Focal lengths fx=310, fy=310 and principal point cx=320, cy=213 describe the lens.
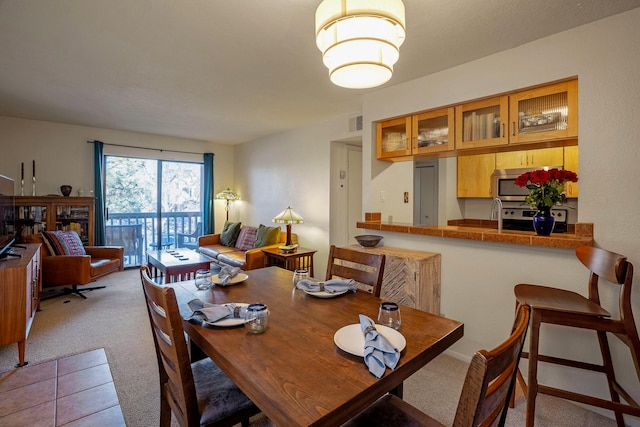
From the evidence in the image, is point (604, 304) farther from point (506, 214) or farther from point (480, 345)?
point (506, 214)

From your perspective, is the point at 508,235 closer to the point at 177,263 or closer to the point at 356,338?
the point at 356,338

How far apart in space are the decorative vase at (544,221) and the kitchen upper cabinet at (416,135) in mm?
840

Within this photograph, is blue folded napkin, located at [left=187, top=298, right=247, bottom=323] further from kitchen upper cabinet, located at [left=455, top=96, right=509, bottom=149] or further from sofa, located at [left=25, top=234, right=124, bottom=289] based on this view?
sofa, located at [left=25, top=234, right=124, bottom=289]

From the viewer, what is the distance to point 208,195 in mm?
6191

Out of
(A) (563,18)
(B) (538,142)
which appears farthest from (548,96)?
(A) (563,18)

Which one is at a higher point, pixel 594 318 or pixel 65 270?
pixel 594 318

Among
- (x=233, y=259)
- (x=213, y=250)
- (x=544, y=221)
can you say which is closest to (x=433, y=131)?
(x=544, y=221)

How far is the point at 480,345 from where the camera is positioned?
2.45 m

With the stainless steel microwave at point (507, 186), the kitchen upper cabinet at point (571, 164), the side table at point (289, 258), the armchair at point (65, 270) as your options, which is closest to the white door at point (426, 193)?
the stainless steel microwave at point (507, 186)

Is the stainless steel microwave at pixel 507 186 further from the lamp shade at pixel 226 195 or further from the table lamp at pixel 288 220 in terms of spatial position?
the lamp shade at pixel 226 195

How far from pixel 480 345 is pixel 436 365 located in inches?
15.2

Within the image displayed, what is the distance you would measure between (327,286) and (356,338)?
54 cm

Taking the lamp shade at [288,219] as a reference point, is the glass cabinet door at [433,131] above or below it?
above

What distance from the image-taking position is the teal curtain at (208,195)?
6191mm
